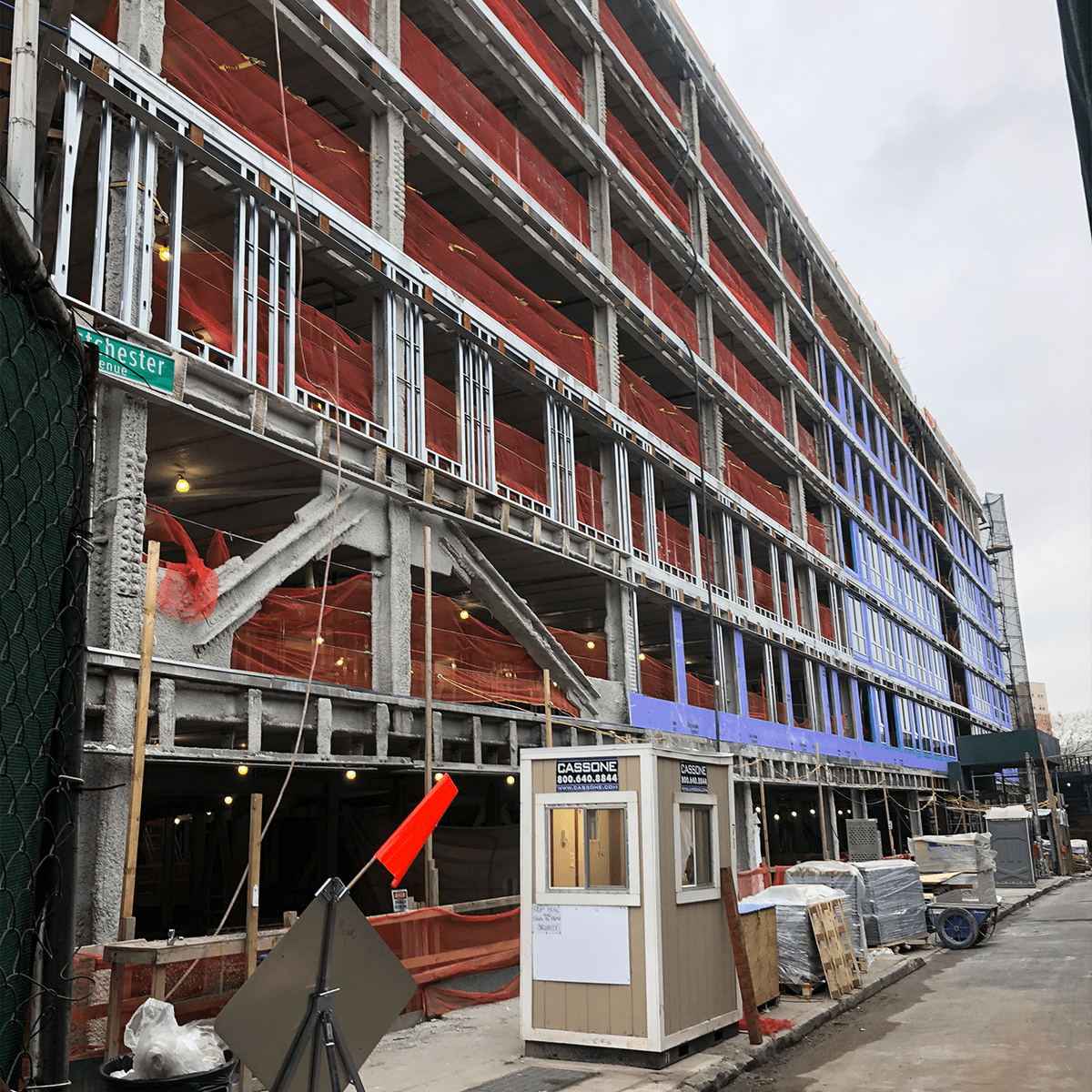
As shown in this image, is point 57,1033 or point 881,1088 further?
point 881,1088

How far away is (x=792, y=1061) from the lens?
10883 mm

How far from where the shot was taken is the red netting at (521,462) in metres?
19.0

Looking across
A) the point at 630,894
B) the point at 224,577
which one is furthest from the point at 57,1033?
the point at 224,577

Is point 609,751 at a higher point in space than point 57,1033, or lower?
higher

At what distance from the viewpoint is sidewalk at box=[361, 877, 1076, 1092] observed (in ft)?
30.9

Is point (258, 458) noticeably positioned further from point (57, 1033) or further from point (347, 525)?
point (57, 1033)

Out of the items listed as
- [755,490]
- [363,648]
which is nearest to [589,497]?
[363,648]

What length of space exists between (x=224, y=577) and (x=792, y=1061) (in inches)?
310

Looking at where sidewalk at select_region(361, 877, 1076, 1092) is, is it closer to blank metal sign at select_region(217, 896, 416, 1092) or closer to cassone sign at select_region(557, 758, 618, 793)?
cassone sign at select_region(557, 758, 618, 793)

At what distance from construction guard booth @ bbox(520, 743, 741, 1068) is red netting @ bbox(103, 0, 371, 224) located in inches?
364

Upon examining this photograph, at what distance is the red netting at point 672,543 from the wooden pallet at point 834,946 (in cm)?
1103

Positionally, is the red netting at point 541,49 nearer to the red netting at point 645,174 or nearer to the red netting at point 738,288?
the red netting at point 645,174

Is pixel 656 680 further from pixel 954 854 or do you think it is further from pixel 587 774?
pixel 587 774

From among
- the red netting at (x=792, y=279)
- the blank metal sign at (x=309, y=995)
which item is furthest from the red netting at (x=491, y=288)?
the red netting at (x=792, y=279)
